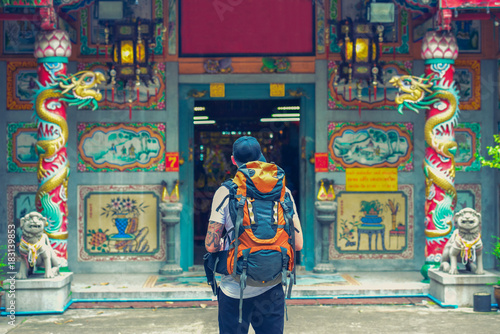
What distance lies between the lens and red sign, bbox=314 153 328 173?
11.2m

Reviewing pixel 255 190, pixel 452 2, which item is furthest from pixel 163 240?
pixel 255 190

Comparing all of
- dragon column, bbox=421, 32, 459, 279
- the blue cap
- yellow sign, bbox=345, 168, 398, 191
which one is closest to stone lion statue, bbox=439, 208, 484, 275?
dragon column, bbox=421, 32, 459, 279

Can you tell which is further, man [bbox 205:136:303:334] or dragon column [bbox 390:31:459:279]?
dragon column [bbox 390:31:459:279]

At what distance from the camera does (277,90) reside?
11.3 m

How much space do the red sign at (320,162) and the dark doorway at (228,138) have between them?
1.57 metres

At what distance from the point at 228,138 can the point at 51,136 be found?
4321mm

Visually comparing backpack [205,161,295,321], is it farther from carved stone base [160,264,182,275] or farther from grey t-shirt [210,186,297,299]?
carved stone base [160,264,182,275]

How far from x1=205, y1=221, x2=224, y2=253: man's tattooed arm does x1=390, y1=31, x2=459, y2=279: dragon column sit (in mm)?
5452

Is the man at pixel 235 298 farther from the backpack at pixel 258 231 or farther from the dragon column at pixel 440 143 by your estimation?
the dragon column at pixel 440 143

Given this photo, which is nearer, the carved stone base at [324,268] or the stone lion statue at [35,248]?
the stone lion statue at [35,248]

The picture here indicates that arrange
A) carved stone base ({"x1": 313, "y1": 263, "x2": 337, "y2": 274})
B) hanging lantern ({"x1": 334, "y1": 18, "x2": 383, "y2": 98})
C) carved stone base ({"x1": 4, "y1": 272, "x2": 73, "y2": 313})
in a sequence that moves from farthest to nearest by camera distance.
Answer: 1. carved stone base ({"x1": 313, "y1": 263, "x2": 337, "y2": 274})
2. hanging lantern ({"x1": 334, "y1": 18, "x2": 383, "y2": 98})
3. carved stone base ({"x1": 4, "y1": 272, "x2": 73, "y2": 313})

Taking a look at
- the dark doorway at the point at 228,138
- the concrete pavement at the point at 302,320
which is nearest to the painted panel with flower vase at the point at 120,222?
the dark doorway at the point at 228,138

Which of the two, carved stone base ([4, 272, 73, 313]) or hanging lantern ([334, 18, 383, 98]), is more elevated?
hanging lantern ([334, 18, 383, 98])

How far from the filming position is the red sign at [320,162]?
36.8 ft
